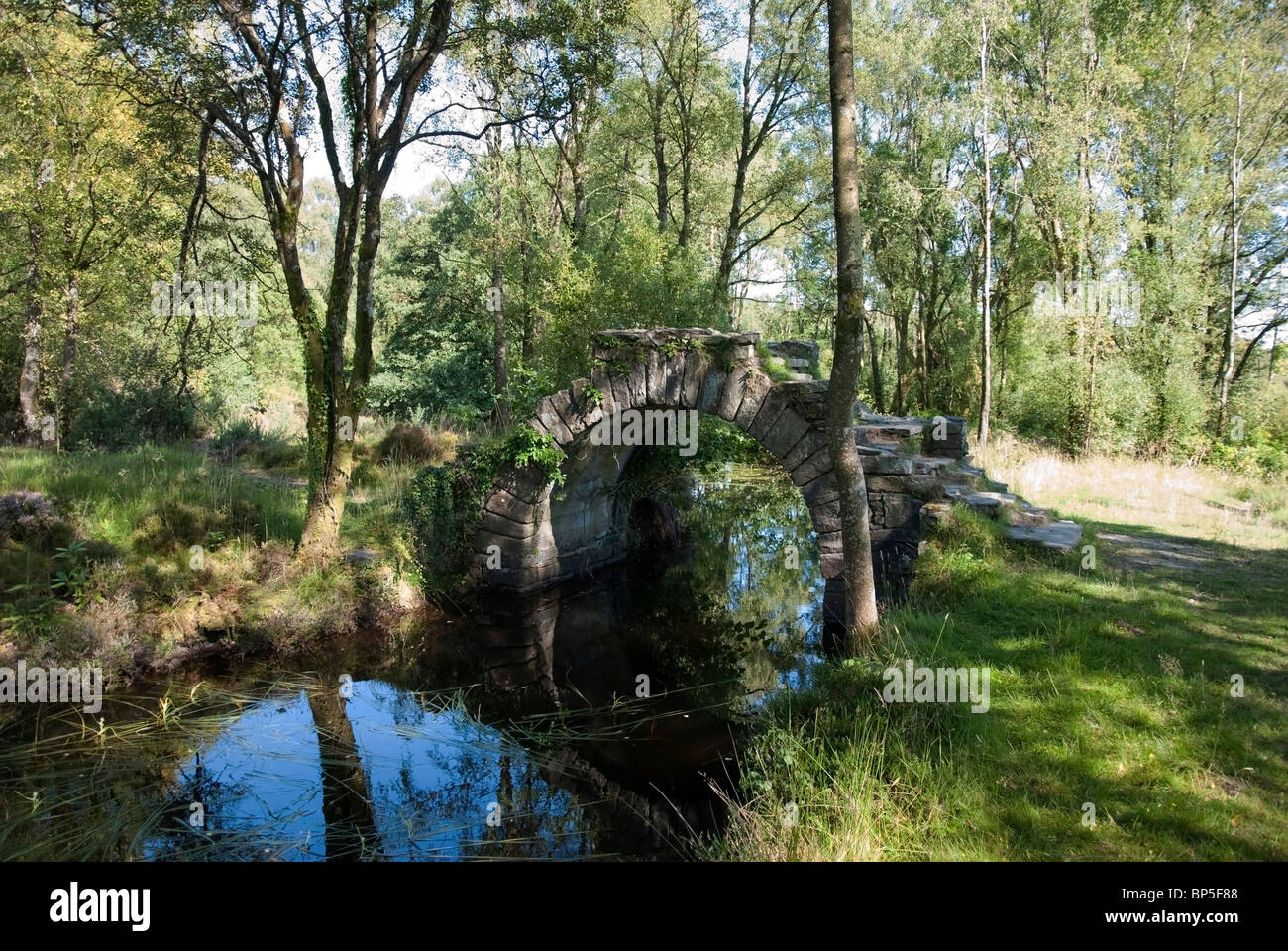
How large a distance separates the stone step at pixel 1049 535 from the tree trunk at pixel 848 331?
2604 mm

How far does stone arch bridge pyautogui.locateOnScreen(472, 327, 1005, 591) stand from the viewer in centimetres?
827

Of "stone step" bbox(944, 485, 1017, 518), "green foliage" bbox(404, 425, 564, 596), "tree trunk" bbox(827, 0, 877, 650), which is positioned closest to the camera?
"tree trunk" bbox(827, 0, 877, 650)

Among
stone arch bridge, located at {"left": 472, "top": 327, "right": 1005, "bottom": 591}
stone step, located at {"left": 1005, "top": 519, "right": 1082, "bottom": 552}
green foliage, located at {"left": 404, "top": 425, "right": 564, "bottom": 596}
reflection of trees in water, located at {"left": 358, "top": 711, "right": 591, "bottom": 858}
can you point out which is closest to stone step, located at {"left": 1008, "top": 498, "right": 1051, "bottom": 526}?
stone step, located at {"left": 1005, "top": 519, "right": 1082, "bottom": 552}

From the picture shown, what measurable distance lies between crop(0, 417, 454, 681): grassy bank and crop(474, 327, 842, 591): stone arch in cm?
147

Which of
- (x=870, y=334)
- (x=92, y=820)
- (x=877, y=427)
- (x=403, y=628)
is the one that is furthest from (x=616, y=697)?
(x=870, y=334)

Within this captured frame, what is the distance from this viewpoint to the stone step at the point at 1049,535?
7293 mm

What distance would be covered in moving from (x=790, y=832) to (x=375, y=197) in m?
7.92

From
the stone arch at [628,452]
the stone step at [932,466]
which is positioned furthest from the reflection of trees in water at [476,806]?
the stone step at [932,466]

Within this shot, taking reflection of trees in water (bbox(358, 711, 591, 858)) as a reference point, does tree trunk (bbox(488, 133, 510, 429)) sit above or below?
above

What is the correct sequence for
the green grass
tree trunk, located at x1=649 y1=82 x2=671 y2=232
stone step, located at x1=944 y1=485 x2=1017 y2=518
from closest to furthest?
1. the green grass
2. stone step, located at x1=944 y1=485 x2=1017 y2=518
3. tree trunk, located at x1=649 y1=82 x2=671 y2=232

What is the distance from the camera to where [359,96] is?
8.68m

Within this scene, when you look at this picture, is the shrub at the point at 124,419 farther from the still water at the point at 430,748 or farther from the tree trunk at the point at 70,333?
the still water at the point at 430,748

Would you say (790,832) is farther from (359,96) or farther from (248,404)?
(248,404)

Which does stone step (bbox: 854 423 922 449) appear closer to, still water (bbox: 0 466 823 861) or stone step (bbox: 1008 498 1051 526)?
stone step (bbox: 1008 498 1051 526)
